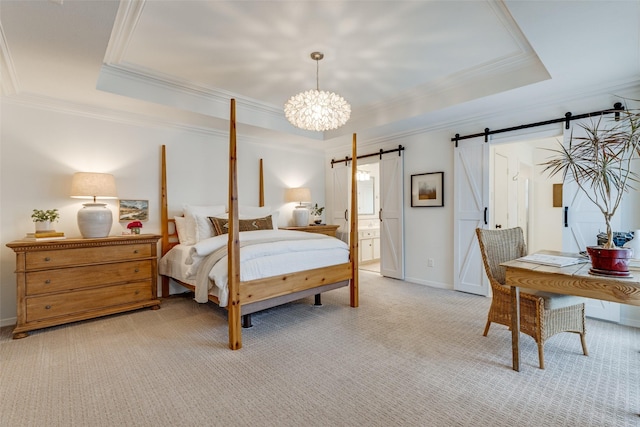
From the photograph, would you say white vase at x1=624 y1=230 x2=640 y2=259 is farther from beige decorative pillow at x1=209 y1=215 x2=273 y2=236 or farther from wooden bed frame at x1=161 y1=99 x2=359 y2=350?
beige decorative pillow at x1=209 y1=215 x2=273 y2=236

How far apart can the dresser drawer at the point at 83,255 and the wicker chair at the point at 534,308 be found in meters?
3.70

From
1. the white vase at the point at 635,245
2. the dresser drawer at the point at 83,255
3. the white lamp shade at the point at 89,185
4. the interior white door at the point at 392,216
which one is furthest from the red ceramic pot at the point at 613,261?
the white lamp shade at the point at 89,185

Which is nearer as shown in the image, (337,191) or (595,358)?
(595,358)

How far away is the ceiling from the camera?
220 cm

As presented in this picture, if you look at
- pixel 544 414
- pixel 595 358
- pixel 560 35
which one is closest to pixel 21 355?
pixel 544 414

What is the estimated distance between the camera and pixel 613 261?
177cm

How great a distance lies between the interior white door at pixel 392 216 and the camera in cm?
511

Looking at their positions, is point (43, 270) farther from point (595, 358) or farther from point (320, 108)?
point (595, 358)

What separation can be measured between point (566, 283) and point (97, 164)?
4891 millimetres

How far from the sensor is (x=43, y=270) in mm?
2984

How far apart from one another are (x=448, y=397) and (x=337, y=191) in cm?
464

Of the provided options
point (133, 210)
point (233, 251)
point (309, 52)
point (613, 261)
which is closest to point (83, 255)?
point (133, 210)

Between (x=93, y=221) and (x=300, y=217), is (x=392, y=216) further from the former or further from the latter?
(x=93, y=221)

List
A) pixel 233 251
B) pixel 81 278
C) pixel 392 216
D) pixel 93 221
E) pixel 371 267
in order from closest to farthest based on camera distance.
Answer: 1. pixel 233 251
2. pixel 81 278
3. pixel 93 221
4. pixel 392 216
5. pixel 371 267
